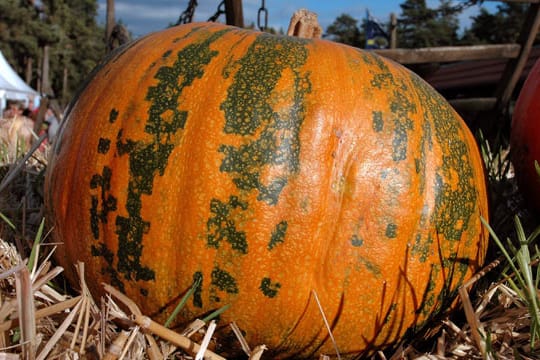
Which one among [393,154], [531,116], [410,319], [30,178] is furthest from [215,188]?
[30,178]

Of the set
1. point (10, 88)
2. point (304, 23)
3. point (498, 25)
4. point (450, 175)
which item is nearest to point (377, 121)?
point (450, 175)

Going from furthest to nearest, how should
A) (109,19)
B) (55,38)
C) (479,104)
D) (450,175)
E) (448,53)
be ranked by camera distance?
(55,38), (109,19), (479,104), (448,53), (450,175)

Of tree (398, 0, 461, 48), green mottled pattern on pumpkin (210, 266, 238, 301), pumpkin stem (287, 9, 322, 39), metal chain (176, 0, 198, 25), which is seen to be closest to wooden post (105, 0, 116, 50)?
metal chain (176, 0, 198, 25)

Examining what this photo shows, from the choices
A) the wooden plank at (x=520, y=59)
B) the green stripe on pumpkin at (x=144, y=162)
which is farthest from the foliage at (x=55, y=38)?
the green stripe on pumpkin at (x=144, y=162)

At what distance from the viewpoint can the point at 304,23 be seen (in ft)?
6.59

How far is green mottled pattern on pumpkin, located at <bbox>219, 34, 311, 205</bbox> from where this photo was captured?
4.77 feet

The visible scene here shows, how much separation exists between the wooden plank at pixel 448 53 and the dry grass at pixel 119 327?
2.29m

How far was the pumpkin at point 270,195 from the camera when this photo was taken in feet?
4.79

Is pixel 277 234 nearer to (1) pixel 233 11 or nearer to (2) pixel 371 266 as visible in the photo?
(2) pixel 371 266

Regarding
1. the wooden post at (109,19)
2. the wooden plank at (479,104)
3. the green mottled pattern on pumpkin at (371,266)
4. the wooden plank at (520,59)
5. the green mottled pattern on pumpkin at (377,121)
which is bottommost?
the green mottled pattern on pumpkin at (371,266)

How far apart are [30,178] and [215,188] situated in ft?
6.11

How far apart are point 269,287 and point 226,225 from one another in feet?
0.64

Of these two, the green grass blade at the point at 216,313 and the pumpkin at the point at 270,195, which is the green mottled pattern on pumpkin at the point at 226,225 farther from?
the green grass blade at the point at 216,313

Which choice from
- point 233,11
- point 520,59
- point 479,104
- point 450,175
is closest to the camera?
point 450,175
